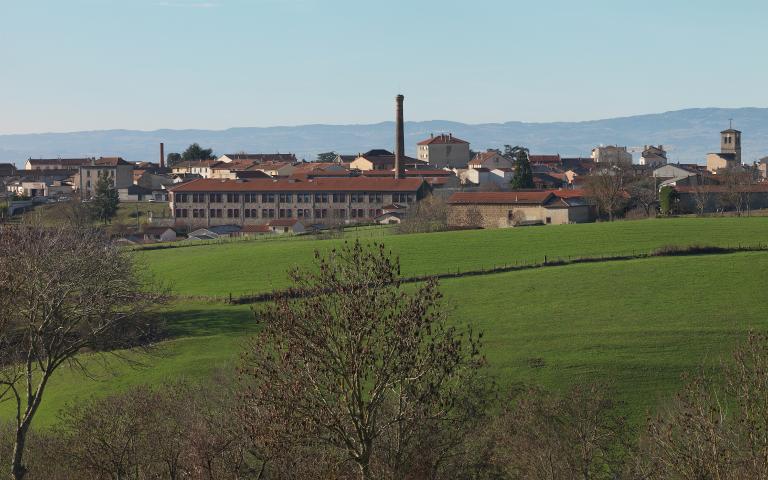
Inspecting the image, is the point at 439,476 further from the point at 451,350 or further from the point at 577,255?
the point at 577,255

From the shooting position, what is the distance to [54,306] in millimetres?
33375

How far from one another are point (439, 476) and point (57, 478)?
413 inches

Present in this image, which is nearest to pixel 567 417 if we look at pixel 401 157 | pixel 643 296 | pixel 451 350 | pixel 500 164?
pixel 451 350

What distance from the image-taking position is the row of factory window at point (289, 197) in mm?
120312

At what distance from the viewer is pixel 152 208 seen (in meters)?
136

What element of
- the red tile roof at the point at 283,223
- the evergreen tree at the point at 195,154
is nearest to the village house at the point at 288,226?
the red tile roof at the point at 283,223

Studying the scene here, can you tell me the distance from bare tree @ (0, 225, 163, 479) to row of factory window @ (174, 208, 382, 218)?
70428 millimetres

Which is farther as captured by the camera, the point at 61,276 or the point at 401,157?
the point at 401,157

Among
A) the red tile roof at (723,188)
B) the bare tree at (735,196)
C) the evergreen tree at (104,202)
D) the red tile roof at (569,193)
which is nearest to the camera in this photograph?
the red tile roof at (569,193)

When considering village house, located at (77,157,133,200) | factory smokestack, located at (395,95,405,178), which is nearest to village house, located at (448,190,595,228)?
factory smokestack, located at (395,95,405,178)

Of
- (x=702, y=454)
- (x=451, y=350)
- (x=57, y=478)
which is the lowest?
(x=57, y=478)

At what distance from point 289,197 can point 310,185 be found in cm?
285

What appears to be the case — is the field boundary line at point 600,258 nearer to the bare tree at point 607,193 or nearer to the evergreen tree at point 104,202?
the bare tree at point 607,193

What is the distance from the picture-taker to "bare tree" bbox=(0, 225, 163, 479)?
105 ft
